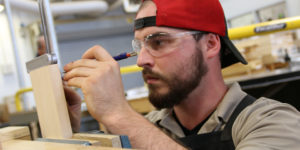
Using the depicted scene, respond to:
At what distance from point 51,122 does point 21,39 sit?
5517mm

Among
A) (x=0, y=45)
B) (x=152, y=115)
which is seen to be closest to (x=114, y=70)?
(x=152, y=115)

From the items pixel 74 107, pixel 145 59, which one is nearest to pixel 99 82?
pixel 74 107

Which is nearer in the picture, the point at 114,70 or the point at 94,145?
the point at 94,145

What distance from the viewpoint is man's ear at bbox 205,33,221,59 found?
1254 mm

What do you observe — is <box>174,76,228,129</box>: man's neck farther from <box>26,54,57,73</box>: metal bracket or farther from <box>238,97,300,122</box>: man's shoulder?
<box>26,54,57,73</box>: metal bracket

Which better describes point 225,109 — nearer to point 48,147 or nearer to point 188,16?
point 188,16

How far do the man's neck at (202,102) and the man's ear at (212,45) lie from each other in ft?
0.35

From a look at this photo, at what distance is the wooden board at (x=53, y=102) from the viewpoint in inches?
24.9

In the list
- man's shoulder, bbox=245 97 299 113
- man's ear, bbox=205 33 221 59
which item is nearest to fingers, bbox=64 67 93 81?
man's shoulder, bbox=245 97 299 113

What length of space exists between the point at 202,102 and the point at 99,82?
62 centimetres

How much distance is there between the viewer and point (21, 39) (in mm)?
5637

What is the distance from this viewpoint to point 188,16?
1162 millimetres

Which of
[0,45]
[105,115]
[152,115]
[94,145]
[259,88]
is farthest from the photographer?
[0,45]

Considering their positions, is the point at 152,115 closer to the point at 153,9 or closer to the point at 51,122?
the point at 153,9
